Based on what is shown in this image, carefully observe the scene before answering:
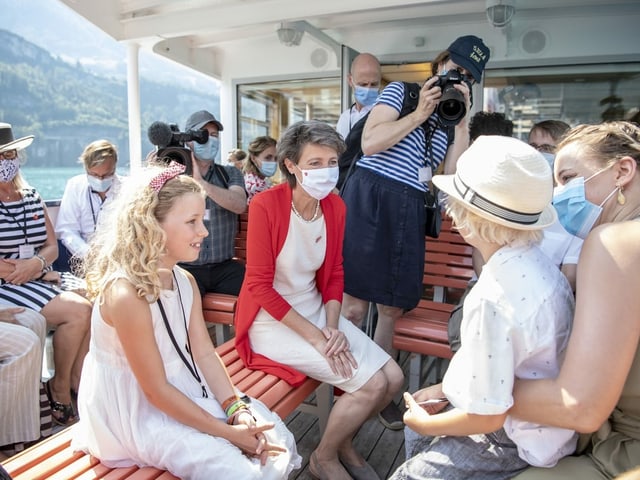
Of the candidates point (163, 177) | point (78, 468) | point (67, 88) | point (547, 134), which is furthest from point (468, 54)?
point (67, 88)

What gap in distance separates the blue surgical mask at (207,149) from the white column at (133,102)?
3039 mm

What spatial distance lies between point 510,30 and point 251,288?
4694 mm

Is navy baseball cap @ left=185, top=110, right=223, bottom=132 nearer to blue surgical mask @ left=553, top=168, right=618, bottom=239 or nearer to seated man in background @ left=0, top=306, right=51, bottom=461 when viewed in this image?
seated man in background @ left=0, top=306, right=51, bottom=461

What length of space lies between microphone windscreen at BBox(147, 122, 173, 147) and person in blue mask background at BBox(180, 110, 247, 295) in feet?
1.57

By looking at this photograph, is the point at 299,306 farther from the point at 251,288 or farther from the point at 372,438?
the point at 372,438

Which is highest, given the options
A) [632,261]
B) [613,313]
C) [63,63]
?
[63,63]

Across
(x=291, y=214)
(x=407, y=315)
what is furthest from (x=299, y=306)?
(x=407, y=315)

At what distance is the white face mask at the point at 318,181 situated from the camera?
7.02 ft

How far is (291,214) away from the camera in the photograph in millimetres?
2195

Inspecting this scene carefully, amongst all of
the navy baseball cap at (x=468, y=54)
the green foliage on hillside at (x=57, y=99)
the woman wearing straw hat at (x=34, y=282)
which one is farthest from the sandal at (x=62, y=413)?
the green foliage on hillside at (x=57, y=99)

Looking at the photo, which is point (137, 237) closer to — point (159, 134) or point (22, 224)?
point (159, 134)

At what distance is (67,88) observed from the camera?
1369cm

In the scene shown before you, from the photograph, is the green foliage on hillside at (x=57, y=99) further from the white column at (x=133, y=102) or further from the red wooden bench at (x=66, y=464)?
the red wooden bench at (x=66, y=464)

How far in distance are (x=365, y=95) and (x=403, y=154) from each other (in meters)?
1.24
